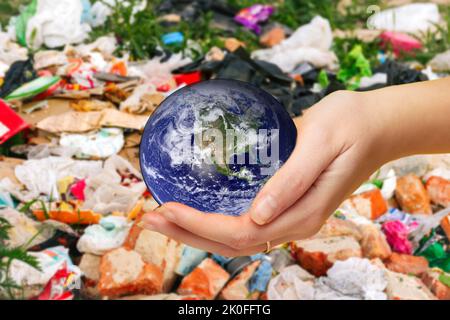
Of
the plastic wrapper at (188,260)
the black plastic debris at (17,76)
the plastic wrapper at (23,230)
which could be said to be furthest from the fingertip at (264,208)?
the black plastic debris at (17,76)

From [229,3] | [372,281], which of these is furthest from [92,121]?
[229,3]

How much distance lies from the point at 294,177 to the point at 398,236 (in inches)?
81.5

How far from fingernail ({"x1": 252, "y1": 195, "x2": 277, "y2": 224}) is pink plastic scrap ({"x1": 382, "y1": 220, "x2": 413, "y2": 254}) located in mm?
2079

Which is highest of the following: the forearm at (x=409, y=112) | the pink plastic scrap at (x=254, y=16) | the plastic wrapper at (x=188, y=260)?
the forearm at (x=409, y=112)

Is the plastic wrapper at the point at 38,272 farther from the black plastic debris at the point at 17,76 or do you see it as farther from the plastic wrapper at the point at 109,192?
the black plastic debris at the point at 17,76

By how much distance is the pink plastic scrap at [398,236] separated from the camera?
12.2 ft

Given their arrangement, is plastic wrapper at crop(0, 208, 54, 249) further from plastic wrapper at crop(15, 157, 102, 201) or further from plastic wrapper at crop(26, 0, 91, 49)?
plastic wrapper at crop(26, 0, 91, 49)

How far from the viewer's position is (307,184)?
1.94 meters

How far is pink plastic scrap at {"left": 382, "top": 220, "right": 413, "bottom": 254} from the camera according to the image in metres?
3.71

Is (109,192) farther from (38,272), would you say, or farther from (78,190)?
(38,272)

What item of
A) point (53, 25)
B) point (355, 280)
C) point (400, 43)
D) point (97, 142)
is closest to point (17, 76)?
point (53, 25)

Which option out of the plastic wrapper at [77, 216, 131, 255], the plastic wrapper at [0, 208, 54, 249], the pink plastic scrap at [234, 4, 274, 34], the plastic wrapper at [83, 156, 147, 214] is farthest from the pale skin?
the pink plastic scrap at [234, 4, 274, 34]

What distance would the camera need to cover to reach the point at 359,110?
6.63 feet

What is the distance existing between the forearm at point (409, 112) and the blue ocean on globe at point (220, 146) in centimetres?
31
